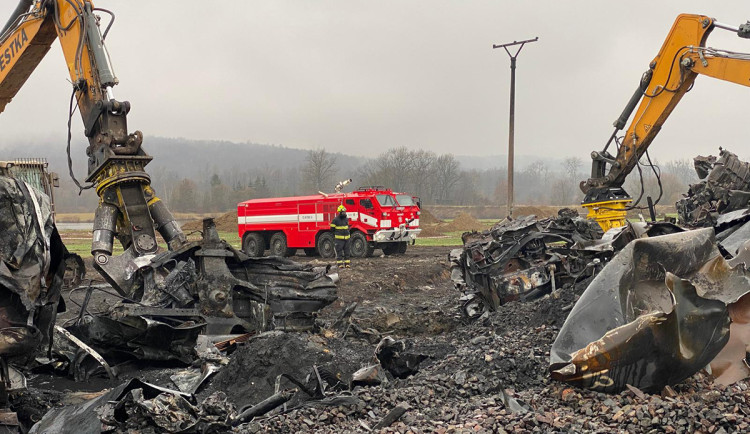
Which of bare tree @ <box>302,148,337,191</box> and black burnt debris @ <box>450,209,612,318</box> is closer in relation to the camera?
black burnt debris @ <box>450,209,612,318</box>

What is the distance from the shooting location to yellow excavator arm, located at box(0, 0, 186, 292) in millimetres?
8555

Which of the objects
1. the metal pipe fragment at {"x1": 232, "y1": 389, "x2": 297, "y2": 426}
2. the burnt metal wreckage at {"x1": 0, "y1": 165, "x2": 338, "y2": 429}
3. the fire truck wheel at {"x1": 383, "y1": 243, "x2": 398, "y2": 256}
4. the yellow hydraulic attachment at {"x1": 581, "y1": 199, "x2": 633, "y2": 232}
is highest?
the yellow hydraulic attachment at {"x1": 581, "y1": 199, "x2": 633, "y2": 232}

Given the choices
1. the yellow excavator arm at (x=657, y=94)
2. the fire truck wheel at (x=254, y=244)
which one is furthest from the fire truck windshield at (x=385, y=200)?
the yellow excavator arm at (x=657, y=94)

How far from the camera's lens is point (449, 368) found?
227 inches

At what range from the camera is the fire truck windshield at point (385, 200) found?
824 inches

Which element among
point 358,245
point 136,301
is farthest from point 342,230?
point 136,301

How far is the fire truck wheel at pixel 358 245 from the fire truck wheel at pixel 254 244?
3.62 m

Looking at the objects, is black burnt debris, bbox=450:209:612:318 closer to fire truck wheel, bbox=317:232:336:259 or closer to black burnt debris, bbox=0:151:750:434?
black burnt debris, bbox=0:151:750:434

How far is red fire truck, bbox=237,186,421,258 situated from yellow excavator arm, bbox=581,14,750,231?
8703 millimetres

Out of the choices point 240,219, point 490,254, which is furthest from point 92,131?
point 240,219

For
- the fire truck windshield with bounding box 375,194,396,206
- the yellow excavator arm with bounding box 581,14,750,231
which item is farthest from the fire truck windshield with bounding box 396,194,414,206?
the yellow excavator arm with bounding box 581,14,750,231

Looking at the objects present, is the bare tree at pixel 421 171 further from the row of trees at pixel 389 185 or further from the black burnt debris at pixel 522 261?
the black burnt debris at pixel 522 261

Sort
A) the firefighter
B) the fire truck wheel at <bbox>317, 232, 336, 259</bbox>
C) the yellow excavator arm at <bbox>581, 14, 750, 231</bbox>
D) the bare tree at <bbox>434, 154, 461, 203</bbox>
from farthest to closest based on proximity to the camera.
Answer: the bare tree at <bbox>434, 154, 461, 203</bbox> → the fire truck wheel at <bbox>317, 232, 336, 259</bbox> → the firefighter → the yellow excavator arm at <bbox>581, 14, 750, 231</bbox>

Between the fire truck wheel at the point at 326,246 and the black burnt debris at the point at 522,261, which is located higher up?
the black burnt debris at the point at 522,261
